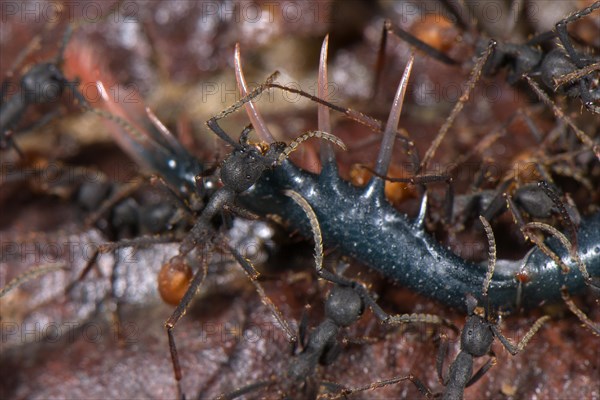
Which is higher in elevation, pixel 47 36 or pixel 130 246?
pixel 47 36

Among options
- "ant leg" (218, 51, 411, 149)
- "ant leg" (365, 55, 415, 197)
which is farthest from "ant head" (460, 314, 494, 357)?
"ant leg" (218, 51, 411, 149)

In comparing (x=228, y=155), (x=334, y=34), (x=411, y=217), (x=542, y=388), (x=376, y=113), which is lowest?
(x=542, y=388)

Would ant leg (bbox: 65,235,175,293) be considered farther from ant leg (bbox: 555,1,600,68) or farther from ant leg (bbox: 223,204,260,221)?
ant leg (bbox: 555,1,600,68)

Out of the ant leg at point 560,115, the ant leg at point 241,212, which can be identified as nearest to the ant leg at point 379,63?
the ant leg at point 560,115

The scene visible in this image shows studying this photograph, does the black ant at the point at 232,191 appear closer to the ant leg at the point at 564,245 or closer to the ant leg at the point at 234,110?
the ant leg at the point at 234,110

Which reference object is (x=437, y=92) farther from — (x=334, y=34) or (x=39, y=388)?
(x=39, y=388)

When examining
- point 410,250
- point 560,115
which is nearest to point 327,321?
point 410,250

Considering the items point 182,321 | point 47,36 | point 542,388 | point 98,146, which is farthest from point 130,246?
point 542,388
